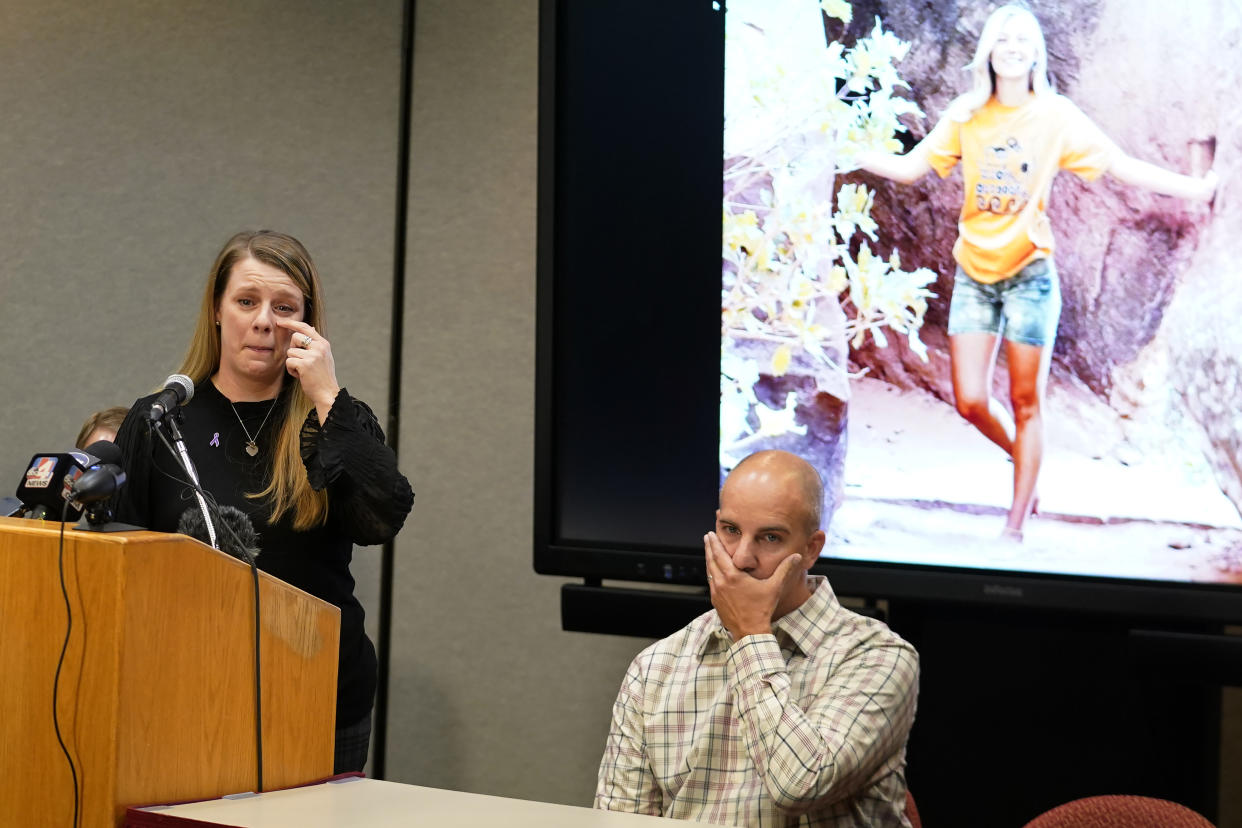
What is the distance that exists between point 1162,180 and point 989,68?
424 mm

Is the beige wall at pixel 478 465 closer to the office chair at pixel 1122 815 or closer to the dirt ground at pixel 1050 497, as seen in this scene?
the dirt ground at pixel 1050 497

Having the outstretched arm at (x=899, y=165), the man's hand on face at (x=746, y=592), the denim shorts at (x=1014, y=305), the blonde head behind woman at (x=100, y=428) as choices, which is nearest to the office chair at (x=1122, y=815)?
the man's hand on face at (x=746, y=592)

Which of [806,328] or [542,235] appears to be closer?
[806,328]

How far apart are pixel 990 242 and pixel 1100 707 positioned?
0.98 meters

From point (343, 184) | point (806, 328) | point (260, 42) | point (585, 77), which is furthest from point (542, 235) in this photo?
point (260, 42)

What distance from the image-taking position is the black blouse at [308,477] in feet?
6.67

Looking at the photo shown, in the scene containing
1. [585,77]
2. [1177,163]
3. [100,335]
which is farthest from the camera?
[100,335]

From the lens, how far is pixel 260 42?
3.44m

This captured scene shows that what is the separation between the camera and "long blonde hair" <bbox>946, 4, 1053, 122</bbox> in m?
2.50

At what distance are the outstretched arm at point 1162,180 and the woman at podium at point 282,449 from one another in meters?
1.56

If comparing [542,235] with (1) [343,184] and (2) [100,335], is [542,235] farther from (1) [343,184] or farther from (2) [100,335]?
(2) [100,335]

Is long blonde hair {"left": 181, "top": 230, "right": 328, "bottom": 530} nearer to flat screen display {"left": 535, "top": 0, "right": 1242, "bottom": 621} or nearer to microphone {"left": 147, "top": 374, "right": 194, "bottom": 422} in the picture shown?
microphone {"left": 147, "top": 374, "right": 194, "bottom": 422}

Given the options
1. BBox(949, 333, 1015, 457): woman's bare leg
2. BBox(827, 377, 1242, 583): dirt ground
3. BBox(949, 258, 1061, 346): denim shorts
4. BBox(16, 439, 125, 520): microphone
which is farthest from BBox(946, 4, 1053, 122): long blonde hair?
BBox(16, 439, 125, 520): microphone

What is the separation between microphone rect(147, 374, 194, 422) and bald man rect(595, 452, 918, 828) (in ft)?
2.84
